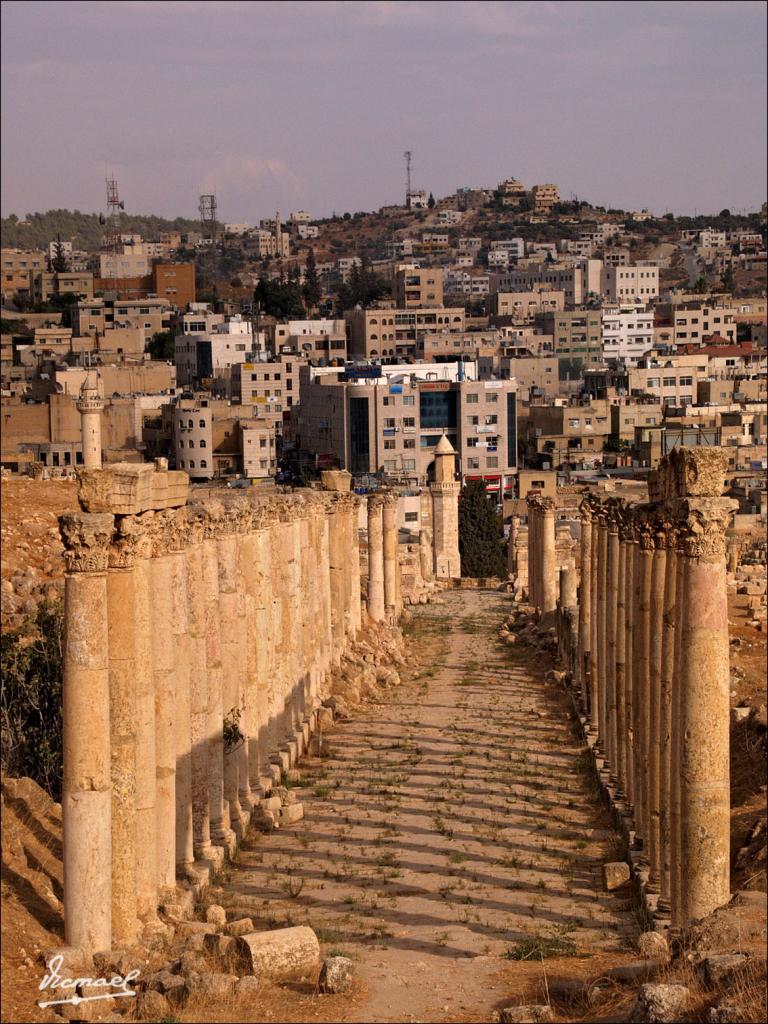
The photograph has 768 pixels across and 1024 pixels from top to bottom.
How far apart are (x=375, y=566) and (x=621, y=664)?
60.0ft

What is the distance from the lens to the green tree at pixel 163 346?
12694cm

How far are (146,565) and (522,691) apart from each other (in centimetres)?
1706

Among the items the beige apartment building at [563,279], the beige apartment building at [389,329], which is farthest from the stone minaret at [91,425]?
the beige apartment building at [563,279]

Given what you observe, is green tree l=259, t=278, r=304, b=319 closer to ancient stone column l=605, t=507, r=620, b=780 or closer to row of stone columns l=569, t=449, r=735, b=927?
ancient stone column l=605, t=507, r=620, b=780

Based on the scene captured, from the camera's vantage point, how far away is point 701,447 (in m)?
14.1

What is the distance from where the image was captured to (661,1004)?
10.9 m

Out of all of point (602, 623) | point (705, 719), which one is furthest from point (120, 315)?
point (705, 719)

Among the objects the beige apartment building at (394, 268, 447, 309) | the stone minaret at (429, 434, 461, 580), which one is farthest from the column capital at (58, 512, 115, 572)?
the beige apartment building at (394, 268, 447, 309)

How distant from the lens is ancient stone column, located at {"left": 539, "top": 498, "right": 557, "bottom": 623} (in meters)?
39.3

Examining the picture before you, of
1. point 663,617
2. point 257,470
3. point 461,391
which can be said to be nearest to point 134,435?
point 257,470

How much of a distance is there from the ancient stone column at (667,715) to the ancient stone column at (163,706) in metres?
4.28
